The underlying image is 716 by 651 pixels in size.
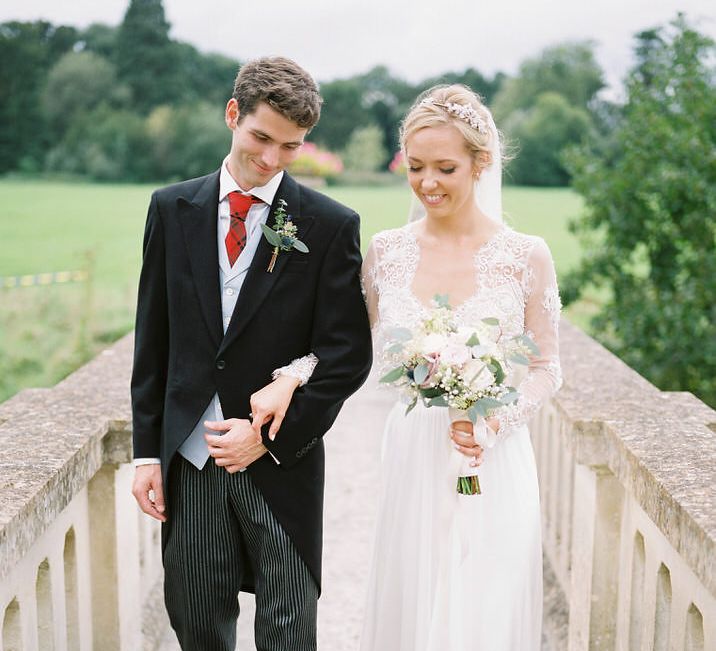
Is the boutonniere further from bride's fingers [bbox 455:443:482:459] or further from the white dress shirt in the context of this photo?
bride's fingers [bbox 455:443:482:459]

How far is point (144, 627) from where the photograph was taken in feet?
12.4

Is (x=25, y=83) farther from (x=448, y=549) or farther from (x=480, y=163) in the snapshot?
(x=448, y=549)

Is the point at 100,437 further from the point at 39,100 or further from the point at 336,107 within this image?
the point at 336,107

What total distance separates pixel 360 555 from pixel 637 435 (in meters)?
2.58

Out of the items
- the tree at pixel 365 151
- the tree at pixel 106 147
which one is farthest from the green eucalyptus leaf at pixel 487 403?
the tree at pixel 365 151

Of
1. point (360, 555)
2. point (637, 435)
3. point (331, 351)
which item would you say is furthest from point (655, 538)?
point (360, 555)

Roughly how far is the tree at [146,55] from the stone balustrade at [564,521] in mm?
10979

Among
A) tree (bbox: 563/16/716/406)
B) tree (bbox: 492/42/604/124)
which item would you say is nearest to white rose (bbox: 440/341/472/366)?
tree (bbox: 563/16/716/406)

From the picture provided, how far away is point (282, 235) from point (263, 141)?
0.81 feet

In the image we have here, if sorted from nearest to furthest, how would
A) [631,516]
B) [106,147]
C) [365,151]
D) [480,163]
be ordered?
1. [480,163]
2. [631,516]
3. [106,147]
4. [365,151]

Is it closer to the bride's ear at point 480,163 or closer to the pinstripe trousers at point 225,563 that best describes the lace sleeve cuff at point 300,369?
the pinstripe trousers at point 225,563

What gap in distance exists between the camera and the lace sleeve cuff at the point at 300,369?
2379mm

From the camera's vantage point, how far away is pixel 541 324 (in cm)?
273

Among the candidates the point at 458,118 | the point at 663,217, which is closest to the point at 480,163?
the point at 458,118
